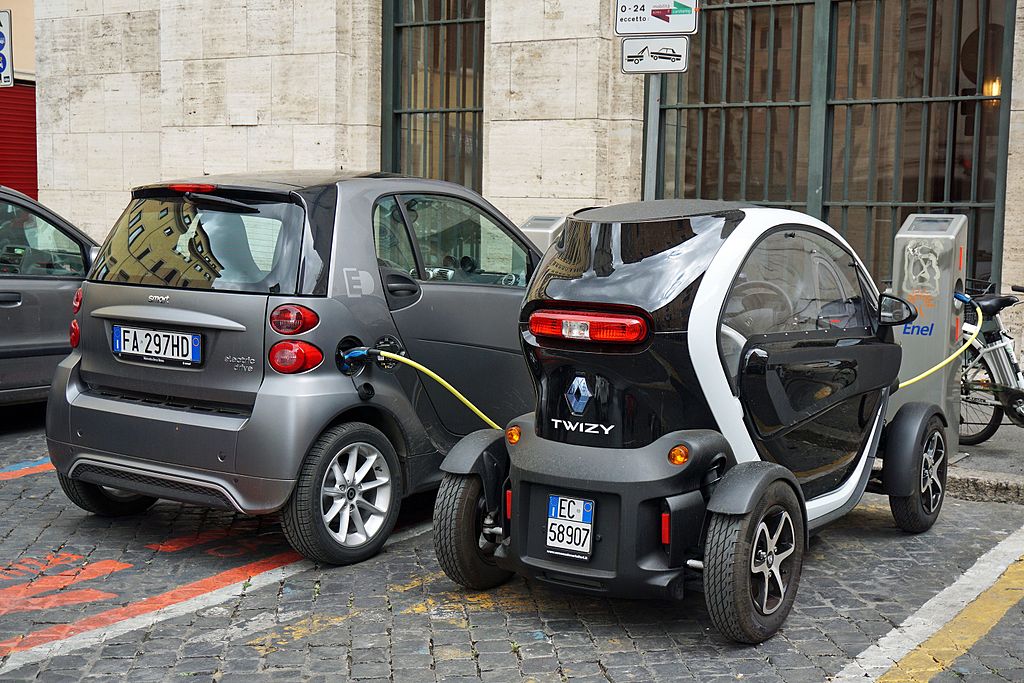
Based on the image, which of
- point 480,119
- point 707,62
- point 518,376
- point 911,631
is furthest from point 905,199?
point 911,631

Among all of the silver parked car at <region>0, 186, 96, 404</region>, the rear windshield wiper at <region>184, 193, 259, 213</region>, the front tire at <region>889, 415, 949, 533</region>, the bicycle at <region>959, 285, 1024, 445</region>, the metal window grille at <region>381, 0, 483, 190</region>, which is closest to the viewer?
the rear windshield wiper at <region>184, 193, 259, 213</region>

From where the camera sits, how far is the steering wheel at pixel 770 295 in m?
4.49

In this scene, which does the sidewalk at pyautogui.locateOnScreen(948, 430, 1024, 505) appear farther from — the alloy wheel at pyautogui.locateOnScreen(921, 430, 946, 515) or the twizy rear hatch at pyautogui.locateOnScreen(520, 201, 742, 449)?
the twizy rear hatch at pyautogui.locateOnScreen(520, 201, 742, 449)

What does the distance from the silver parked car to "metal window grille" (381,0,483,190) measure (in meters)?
4.63

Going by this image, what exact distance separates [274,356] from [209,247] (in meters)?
0.61

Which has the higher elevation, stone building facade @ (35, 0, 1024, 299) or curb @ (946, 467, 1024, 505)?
stone building facade @ (35, 0, 1024, 299)

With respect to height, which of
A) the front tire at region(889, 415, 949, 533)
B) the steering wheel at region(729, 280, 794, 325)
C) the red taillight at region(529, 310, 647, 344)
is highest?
the steering wheel at region(729, 280, 794, 325)

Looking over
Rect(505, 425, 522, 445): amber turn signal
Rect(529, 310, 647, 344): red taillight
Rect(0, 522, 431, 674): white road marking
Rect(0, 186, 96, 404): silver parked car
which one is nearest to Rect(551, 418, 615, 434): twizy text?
Rect(505, 425, 522, 445): amber turn signal

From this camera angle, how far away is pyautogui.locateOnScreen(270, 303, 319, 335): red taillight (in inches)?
195

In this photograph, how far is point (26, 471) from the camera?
689cm

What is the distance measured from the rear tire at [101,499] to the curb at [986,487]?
13.4 ft

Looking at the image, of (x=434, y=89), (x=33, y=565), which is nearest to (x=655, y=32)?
(x=33, y=565)

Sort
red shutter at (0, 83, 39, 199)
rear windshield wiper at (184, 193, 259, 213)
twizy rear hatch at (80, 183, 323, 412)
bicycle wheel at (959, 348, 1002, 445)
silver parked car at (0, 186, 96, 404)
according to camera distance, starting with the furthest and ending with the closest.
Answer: red shutter at (0, 83, 39, 199), silver parked car at (0, 186, 96, 404), bicycle wheel at (959, 348, 1002, 445), rear windshield wiper at (184, 193, 259, 213), twizy rear hatch at (80, 183, 323, 412)

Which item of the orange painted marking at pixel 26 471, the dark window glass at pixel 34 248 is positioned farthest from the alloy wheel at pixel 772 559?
the dark window glass at pixel 34 248
